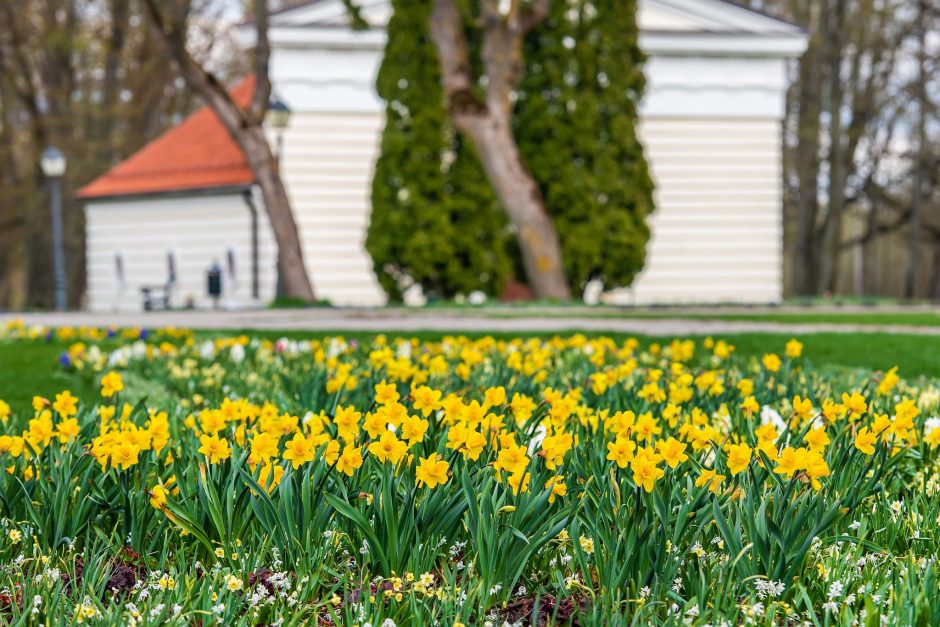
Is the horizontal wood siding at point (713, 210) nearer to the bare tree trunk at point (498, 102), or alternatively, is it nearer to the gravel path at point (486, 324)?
the bare tree trunk at point (498, 102)

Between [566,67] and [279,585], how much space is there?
55.3 feet

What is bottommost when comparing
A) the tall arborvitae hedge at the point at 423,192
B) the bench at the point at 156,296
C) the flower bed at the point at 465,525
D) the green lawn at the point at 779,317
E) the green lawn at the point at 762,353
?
the bench at the point at 156,296

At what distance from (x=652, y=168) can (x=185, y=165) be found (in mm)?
10116

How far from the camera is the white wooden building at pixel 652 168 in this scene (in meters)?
21.2

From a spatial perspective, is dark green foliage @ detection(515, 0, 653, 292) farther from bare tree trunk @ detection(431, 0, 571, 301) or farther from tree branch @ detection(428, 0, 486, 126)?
tree branch @ detection(428, 0, 486, 126)

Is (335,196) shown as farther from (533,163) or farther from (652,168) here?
(652,168)

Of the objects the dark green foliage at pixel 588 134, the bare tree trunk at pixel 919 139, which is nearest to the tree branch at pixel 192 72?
the dark green foliage at pixel 588 134

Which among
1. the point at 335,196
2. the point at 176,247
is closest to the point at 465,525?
the point at 335,196

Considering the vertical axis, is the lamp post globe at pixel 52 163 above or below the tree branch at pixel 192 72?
below

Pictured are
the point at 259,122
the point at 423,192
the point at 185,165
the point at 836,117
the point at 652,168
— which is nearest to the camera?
the point at 259,122

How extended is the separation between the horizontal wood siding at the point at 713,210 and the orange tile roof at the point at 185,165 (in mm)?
8522

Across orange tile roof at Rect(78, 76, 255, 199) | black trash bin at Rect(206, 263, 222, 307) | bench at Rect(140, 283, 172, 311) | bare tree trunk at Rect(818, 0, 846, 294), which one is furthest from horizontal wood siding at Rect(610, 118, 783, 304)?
bench at Rect(140, 283, 172, 311)

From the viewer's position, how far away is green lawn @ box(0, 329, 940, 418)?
6.59m

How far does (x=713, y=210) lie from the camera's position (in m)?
21.9
